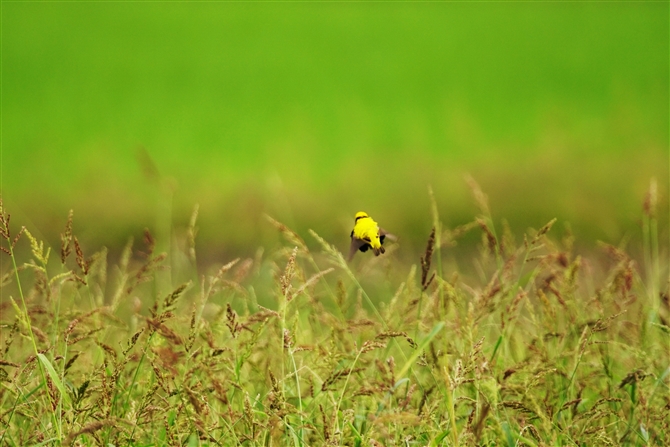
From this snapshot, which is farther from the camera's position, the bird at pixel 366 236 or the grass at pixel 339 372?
the bird at pixel 366 236

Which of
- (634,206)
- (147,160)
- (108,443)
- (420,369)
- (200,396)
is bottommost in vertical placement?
(634,206)

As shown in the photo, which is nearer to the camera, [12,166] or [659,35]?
[12,166]

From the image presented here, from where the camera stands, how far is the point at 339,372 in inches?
59.3

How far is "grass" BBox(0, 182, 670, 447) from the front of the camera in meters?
1.49

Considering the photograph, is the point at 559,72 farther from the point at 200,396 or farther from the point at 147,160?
the point at 200,396

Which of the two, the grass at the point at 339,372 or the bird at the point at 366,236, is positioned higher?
the bird at the point at 366,236

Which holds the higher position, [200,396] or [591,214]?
[200,396]

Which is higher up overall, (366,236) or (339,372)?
(366,236)

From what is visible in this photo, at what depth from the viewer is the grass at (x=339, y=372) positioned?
1.49 m

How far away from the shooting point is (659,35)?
270 inches

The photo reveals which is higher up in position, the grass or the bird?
the bird

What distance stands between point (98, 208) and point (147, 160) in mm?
2945

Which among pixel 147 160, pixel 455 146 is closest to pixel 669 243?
pixel 455 146

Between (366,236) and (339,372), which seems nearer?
(339,372)
